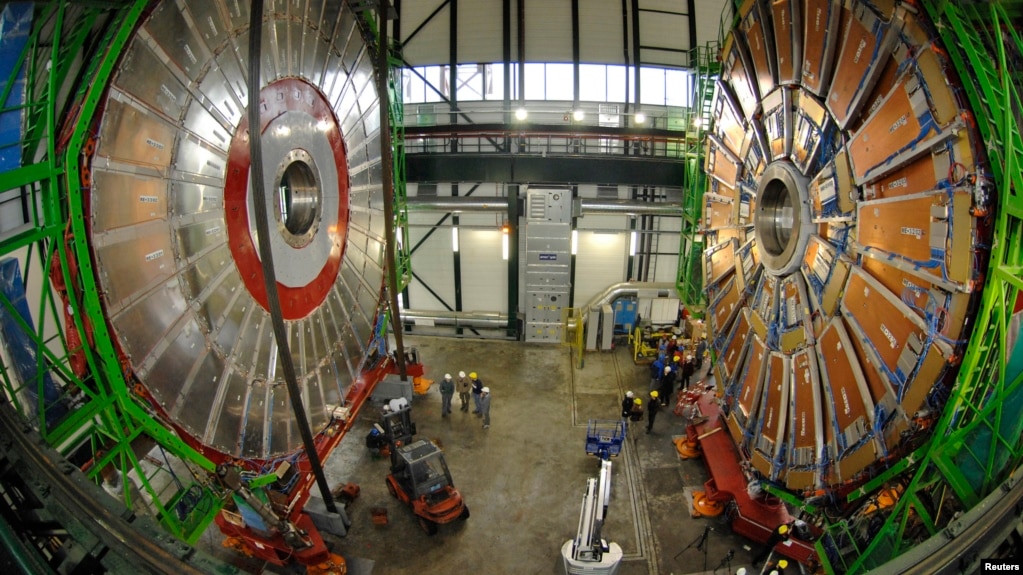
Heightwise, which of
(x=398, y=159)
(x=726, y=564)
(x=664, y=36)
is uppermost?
(x=664, y=36)

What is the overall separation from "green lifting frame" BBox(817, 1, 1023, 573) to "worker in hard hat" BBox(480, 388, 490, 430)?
7.80 metres

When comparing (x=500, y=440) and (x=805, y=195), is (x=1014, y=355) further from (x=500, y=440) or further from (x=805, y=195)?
(x=500, y=440)

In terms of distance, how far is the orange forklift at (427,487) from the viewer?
8.94 m

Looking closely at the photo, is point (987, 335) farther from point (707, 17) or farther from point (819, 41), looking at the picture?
point (707, 17)

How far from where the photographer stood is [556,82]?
57.2 ft

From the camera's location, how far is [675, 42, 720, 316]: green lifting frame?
11.7 m

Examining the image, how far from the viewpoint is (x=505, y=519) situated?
9.52 metres

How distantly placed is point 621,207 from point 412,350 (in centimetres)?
731

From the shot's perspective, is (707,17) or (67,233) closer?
(67,233)

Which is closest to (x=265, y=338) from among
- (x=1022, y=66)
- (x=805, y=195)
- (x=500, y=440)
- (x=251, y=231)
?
(x=251, y=231)

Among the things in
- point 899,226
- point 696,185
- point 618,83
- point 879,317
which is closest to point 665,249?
point 618,83

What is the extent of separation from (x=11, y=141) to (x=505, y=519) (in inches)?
328

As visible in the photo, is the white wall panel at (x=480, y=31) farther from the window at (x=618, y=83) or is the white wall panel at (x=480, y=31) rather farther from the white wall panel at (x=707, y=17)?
the white wall panel at (x=707, y=17)

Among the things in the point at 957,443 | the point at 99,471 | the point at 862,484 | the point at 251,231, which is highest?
the point at 251,231
